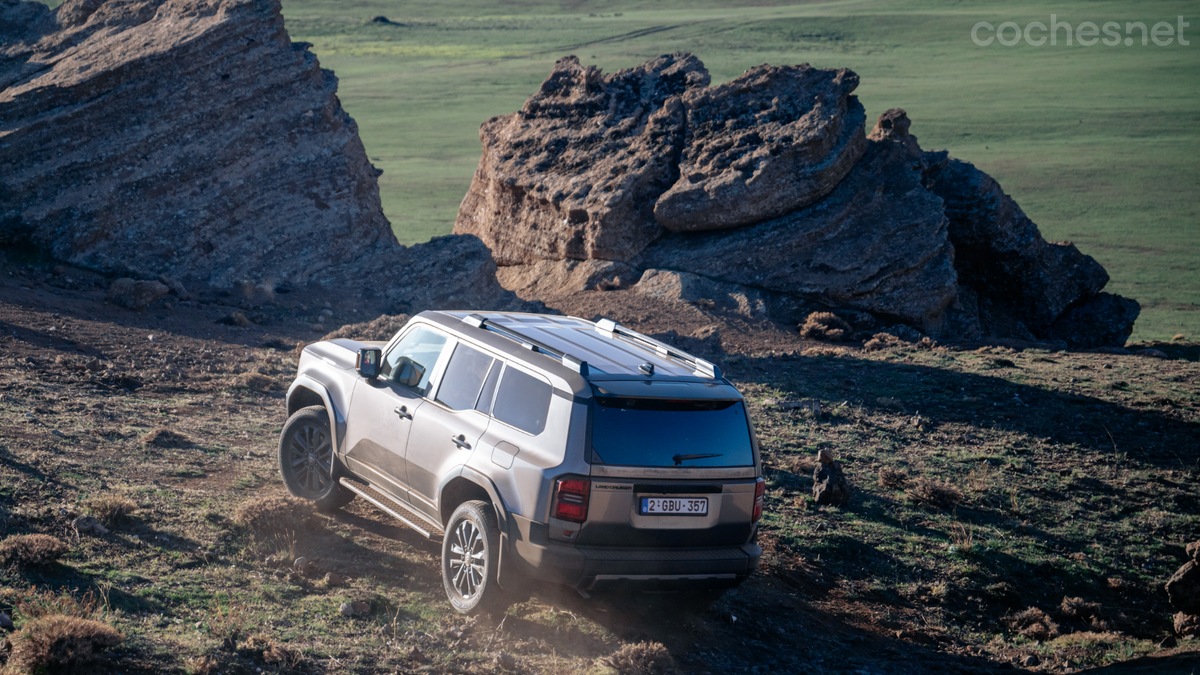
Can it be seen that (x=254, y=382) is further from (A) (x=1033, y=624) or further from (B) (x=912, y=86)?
(B) (x=912, y=86)

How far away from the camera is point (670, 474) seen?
632 centimetres

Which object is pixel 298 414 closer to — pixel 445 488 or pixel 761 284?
pixel 445 488

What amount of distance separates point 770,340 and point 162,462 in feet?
37.4

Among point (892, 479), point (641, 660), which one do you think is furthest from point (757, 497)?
point (892, 479)

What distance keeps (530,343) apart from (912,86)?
6411cm

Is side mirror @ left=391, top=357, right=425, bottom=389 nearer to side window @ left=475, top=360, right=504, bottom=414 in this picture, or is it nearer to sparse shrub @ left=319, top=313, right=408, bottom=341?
side window @ left=475, top=360, right=504, bottom=414

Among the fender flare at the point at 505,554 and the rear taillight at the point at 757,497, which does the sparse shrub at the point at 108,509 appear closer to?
the fender flare at the point at 505,554

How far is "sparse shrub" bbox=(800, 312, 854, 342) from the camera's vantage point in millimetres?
18047

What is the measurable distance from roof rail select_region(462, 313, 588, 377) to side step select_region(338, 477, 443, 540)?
153cm

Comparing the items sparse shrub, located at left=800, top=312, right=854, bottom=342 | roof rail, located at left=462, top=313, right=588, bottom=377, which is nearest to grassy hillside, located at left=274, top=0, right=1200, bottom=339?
sparse shrub, located at left=800, top=312, right=854, bottom=342

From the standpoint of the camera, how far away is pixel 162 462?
9.38 m

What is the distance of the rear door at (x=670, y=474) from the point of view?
622 centimetres

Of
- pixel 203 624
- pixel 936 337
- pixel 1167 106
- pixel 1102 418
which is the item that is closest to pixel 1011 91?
pixel 1167 106

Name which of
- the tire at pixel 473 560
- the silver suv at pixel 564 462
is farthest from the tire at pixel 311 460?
the tire at pixel 473 560
